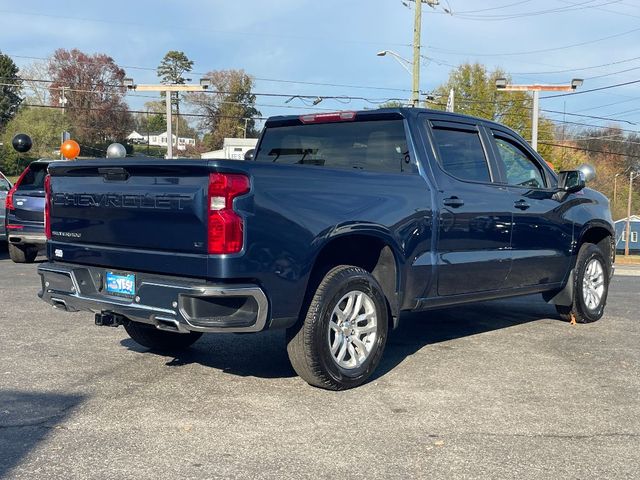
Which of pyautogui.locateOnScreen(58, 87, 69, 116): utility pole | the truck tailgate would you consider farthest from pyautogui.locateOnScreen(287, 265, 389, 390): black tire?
pyautogui.locateOnScreen(58, 87, 69, 116): utility pole

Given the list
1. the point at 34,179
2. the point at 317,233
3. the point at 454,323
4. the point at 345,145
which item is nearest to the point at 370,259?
the point at 317,233

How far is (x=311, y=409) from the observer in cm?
457

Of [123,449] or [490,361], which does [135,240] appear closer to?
[123,449]

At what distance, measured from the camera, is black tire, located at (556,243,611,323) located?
740 cm

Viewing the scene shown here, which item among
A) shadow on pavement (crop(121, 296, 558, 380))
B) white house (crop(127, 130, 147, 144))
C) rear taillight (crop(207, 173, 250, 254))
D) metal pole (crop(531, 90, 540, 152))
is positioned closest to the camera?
rear taillight (crop(207, 173, 250, 254))

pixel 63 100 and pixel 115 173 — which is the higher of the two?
pixel 63 100

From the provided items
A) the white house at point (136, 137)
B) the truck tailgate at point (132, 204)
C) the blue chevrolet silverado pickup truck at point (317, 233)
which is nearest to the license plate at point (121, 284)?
the blue chevrolet silverado pickup truck at point (317, 233)

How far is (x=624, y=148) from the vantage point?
73.4 meters

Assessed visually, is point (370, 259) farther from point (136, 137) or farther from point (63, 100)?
point (136, 137)

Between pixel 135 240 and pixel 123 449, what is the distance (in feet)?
4.58

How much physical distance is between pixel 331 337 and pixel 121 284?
145 cm

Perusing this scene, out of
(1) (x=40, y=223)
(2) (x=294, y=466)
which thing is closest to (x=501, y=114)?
(1) (x=40, y=223)

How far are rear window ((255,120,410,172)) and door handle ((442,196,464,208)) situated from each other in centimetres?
42

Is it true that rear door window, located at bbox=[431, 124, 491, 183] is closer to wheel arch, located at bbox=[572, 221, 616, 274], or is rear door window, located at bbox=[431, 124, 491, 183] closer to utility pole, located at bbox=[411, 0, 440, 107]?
wheel arch, located at bbox=[572, 221, 616, 274]
